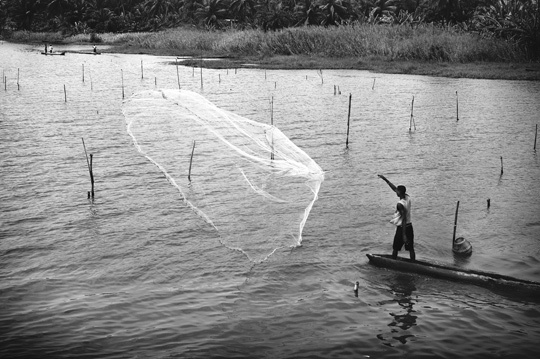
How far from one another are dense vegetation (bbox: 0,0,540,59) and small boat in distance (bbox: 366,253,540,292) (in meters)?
40.5

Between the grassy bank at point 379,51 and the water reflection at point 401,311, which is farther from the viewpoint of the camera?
the grassy bank at point 379,51

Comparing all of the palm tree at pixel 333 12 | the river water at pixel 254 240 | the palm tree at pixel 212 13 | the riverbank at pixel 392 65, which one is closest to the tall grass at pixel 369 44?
the riverbank at pixel 392 65

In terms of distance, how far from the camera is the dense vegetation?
5125 cm

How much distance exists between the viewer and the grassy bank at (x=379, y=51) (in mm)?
49188

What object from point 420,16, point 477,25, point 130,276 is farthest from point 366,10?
point 130,276

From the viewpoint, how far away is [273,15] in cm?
7162

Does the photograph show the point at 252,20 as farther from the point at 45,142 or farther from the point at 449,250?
the point at 449,250

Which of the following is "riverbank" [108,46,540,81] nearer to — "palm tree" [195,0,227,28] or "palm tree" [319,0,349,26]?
"palm tree" [319,0,349,26]

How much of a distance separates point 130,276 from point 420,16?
201 ft

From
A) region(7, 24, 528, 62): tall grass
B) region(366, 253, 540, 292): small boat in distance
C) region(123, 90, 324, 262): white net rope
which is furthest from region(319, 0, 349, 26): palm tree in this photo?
region(366, 253, 540, 292): small boat in distance

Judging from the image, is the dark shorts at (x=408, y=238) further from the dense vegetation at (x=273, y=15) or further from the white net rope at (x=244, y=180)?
the dense vegetation at (x=273, y=15)

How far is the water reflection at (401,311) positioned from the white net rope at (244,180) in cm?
291

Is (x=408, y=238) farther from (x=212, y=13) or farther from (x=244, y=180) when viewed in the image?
(x=212, y=13)

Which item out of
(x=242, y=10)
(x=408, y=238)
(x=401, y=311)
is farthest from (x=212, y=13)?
(x=401, y=311)
